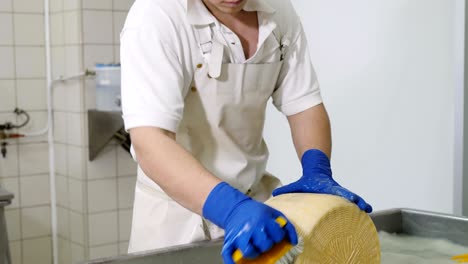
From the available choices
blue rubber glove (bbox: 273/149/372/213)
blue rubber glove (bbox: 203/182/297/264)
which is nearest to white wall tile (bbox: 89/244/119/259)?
blue rubber glove (bbox: 273/149/372/213)

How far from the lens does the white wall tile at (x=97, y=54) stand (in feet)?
10.7

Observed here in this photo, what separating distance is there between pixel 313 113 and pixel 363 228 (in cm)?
46

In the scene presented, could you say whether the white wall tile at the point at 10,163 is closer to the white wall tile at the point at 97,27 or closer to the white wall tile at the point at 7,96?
the white wall tile at the point at 7,96

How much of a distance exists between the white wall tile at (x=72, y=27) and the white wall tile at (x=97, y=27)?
0.03m

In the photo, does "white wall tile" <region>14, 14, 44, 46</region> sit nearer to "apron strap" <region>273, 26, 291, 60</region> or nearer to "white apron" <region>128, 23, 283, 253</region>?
"white apron" <region>128, 23, 283, 253</region>

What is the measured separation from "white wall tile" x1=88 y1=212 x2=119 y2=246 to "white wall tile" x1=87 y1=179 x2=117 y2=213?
38 millimetres

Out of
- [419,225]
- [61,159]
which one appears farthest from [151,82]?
[61,159]

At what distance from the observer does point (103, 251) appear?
342cm

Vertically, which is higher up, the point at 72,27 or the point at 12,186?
the point at 72,27

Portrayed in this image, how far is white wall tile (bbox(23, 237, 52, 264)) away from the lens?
11.6 feet

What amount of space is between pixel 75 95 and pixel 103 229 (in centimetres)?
70

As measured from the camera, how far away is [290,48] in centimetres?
169

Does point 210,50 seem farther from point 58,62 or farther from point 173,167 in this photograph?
point 58,62

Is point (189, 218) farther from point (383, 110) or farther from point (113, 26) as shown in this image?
point (113, 26)
